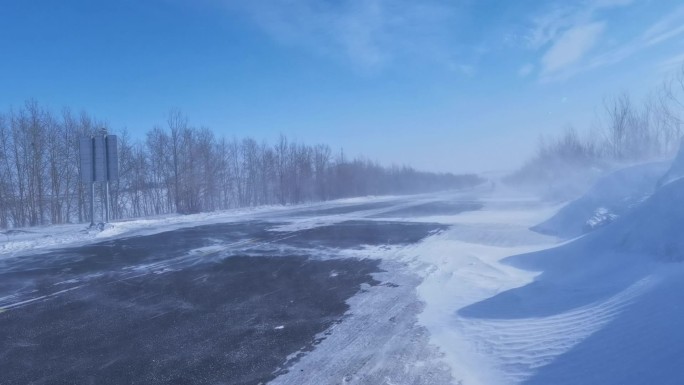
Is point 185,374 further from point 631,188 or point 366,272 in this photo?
point 631,188

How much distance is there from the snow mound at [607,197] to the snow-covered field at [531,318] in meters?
6.24

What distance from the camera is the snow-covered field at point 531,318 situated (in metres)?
4.48

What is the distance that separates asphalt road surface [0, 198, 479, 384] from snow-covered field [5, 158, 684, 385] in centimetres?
64

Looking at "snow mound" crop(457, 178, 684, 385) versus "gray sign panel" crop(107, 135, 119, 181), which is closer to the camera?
"snow mound" crop(457, 178, 684, 385)

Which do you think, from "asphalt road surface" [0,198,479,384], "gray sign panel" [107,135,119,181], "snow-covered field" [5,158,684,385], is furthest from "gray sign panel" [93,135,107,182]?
"snow-covered field" [5,158,684,385]

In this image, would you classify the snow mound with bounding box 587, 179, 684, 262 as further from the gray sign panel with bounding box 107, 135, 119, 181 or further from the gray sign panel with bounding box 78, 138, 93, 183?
the gray sign panel with bounding box 78, 138, 93, 183

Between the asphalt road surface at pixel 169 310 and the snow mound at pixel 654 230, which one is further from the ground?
the snow mound at pixel 654 230

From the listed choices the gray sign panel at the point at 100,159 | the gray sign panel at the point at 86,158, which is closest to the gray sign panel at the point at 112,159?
the gray sign panel at the point at 100,159

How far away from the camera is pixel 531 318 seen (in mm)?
6207

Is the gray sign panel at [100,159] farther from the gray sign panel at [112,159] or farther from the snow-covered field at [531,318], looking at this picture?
the snow-covered field at [531,318]

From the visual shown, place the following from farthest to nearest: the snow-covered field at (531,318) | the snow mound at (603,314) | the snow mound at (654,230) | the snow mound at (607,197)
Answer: the snow mound at (607,197) < the snow mound at (654,230) < the snow-covered field at (531,318) < the snow mound at (603,314)

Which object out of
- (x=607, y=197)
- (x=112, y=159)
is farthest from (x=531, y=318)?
(x=112, y=159)

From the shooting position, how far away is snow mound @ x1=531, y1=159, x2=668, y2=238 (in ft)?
49.9

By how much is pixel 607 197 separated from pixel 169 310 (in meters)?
16.5
